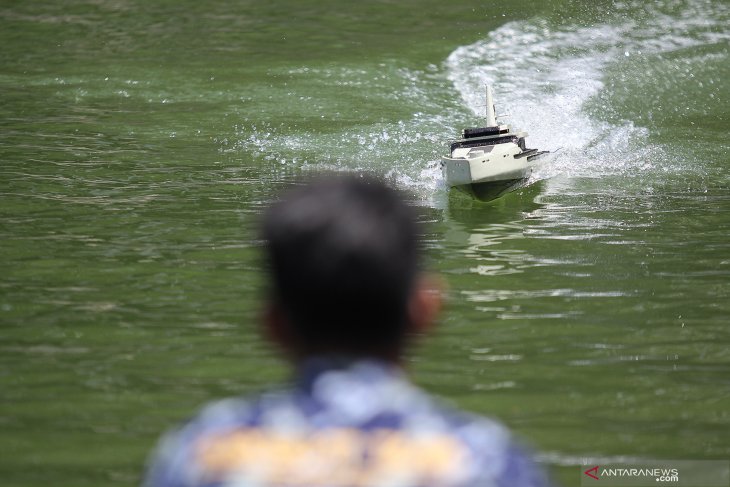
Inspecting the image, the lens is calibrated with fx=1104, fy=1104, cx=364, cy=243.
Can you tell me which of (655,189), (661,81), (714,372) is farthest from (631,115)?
(714,372)

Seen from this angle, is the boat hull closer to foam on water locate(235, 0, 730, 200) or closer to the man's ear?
foam on water locate(235, 0, 730, 200)

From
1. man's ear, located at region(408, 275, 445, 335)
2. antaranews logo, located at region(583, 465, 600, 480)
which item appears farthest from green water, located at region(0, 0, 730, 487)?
man's ear, located at region(408, 275, 445, 335)

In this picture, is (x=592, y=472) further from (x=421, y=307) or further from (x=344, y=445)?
(x=344, y=445)

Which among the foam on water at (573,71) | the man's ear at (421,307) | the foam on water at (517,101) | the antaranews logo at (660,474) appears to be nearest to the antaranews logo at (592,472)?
the antaranews logo at (660,474)

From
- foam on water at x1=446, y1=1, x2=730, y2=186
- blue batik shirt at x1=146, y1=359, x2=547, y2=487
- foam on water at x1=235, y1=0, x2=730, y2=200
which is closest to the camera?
blue batik shirt at x1=146, y1=359, x2=547, y2=487

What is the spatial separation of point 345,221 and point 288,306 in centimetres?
19

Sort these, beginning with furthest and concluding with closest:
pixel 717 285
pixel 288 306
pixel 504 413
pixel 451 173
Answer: pixel 451 173
pixel 717 285
pixel 504 413
pixel 288 306

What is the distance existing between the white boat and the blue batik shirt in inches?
454

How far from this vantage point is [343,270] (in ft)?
6.16

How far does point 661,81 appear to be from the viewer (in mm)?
23312

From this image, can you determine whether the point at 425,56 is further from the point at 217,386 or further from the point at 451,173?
the point at 217,386

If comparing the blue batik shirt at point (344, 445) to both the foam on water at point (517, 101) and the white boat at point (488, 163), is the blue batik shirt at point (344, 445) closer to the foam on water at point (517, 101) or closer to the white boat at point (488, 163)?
the white boat at point (488, 163)

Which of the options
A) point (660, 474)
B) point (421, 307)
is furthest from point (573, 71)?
point (421, 307)

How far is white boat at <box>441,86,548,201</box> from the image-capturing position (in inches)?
528
